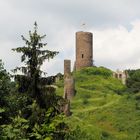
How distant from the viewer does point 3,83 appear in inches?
997

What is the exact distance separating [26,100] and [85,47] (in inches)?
2810

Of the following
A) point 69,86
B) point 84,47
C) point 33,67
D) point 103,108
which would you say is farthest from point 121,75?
point 33,67

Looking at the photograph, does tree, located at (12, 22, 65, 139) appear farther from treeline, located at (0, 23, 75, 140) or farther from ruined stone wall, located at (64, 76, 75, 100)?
ruined stone wall, located at (64, 76, 75, 100)

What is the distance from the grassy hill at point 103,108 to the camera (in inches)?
2645

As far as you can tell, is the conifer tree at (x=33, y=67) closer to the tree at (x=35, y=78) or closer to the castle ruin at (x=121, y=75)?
the tree at (x=35, y=78)

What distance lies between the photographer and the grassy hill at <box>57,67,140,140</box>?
220ft

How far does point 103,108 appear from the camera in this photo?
76.8 m

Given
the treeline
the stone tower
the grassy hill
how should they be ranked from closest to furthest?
the treeline, the grassy hill, the stone tower

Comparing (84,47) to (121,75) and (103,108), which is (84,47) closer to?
(121,75)

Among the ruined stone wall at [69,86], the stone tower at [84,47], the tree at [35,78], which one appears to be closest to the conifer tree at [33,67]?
the tree at [35,78]

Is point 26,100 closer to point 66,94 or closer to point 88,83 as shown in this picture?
point 66,94

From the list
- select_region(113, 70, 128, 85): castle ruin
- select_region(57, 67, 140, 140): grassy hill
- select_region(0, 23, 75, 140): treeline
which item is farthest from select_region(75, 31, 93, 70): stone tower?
select_region(0, 23, 75, 140): treeline

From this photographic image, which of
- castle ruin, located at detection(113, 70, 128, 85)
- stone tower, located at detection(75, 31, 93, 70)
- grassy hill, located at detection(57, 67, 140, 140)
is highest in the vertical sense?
stone tower, located at detection(75, 31, 93, 70)

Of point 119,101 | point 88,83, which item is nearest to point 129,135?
point 119,101
